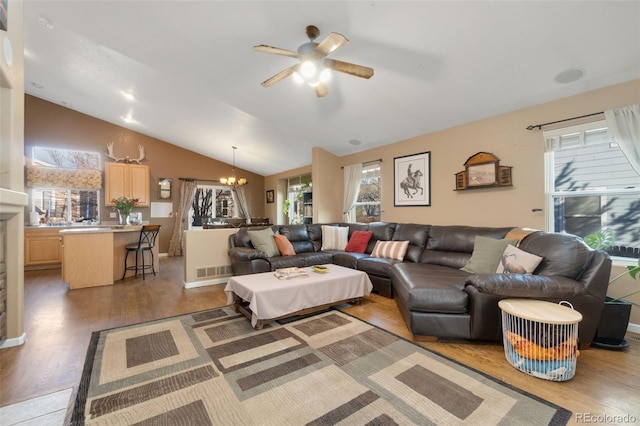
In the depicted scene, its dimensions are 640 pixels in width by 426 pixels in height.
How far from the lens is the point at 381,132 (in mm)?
4695

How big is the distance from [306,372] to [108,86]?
5.99 meters

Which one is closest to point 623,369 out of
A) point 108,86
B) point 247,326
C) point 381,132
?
point 247,326

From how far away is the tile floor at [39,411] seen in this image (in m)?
1.44

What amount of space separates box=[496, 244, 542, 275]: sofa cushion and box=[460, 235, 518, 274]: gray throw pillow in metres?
0.16

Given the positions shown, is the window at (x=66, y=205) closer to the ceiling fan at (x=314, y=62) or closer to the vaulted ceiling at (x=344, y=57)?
the vaulted ceiling at (x=344, y=57)

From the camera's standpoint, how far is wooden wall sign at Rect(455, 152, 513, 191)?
11.5 ft

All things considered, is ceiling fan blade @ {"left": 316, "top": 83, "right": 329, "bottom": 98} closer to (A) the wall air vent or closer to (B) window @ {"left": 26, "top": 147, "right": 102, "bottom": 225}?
(A) the wall air vent

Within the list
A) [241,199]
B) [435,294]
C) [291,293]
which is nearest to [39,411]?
[291,293]

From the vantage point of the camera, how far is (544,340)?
5.96ft

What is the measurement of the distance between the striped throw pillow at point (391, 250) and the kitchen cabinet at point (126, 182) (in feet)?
20.8

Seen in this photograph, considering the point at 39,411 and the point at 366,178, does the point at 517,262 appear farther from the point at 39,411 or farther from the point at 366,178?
the point at 39,411

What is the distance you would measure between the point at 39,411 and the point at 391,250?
3743 mm

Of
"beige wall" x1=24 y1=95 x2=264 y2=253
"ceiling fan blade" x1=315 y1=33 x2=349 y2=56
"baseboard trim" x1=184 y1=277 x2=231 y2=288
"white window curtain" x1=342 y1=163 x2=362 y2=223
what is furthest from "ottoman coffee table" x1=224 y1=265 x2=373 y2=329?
"beige wall" x1=24 y1=95 x2=264 y2=253

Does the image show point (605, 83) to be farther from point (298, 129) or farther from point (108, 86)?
point (108, 86)
